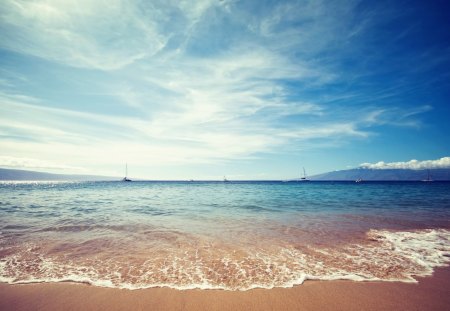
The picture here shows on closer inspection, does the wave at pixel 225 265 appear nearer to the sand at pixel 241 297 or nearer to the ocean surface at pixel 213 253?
the ocean surface at pixel 213 253

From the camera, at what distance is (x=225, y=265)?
22.1ft

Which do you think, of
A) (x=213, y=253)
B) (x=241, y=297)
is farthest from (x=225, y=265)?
(x=241, y=297)

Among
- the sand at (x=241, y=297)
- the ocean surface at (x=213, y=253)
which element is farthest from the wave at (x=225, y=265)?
the sand at (x=241, y=297)

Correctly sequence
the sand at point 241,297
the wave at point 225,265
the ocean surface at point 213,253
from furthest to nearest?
1. the ocean surface at point 213,253
2. the wave at point 225,265
3. the sand at point 241,297

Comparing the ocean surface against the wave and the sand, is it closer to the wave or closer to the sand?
the wave

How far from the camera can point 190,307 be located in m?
4.62

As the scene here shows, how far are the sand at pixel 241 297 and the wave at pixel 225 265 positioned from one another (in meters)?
0.29

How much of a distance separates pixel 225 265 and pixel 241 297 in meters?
1.81

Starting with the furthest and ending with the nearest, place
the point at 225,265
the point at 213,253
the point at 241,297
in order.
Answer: the point at 213,253 < the point at 225,265 < the point at 241,297

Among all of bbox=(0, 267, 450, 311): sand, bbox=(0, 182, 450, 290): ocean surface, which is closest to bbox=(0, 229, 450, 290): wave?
bbox=(0, 182, 450, 290): ocean surface

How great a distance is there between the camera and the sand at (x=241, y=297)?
462cm

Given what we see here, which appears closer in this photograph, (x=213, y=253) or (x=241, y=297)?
(x=241, y=297)

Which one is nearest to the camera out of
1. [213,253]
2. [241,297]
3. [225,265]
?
[241,297]

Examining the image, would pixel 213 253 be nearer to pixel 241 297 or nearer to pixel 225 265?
pixel 225 265
